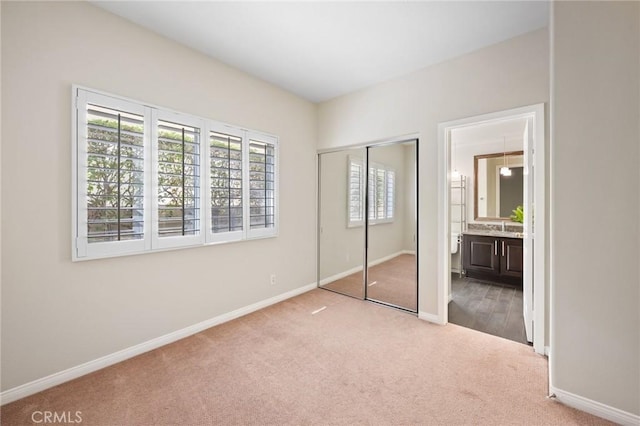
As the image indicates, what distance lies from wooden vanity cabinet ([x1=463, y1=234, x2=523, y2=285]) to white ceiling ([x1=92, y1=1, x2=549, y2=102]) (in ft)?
9.51

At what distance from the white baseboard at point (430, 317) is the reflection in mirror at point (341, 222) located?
865mm

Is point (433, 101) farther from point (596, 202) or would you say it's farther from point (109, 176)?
point (109, 176)

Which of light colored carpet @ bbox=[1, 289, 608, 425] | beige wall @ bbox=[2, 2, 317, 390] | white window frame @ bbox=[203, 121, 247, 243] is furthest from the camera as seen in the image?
white window frame @ bbox=[203, 121, 247, 243]

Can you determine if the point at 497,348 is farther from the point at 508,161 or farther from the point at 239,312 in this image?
the point at 508,161

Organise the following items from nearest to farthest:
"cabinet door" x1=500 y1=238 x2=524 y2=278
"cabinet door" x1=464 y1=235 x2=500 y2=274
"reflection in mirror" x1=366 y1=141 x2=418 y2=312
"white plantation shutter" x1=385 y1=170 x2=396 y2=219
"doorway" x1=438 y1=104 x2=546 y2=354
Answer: "doorway" x1=438 y1=104 x2=546 y2=354
"reflection in mirror" x1=366 y1=141 x2=418 y2=312
"white plantation shutter" x1=385 y1=170 x2=396 y2=219
"cabinet door" x1=500 y1=238 x2=524 y2=278
"cabinet door" x1=464 y1=235 x2=500 y2=274

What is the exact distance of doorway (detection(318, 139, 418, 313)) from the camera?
3.31 meters

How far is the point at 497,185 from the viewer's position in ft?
15.9

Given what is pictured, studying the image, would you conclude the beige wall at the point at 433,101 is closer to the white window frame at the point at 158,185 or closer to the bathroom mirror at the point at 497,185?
the white window frame at the point at 158,185

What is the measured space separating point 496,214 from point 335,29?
4175 mm

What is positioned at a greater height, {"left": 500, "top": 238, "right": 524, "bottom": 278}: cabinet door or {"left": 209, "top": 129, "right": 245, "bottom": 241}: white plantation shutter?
{"left": 209, "top": 129, "right": 245, "bottom": 241}: white plantation shutter

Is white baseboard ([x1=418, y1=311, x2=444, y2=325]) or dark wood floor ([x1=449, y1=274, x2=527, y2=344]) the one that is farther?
white baseboard ([x1=418, y1=311, x2=444, y2=325])

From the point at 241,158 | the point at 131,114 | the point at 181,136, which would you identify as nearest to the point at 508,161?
the point at 241,158

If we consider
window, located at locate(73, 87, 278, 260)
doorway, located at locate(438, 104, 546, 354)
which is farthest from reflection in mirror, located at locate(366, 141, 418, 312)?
window, located at locate(73, 87, 278, 260)

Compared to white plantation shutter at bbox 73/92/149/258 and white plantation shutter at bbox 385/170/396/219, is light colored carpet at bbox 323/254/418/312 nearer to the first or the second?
white plantation shutter at bbox 385/170/396/219
